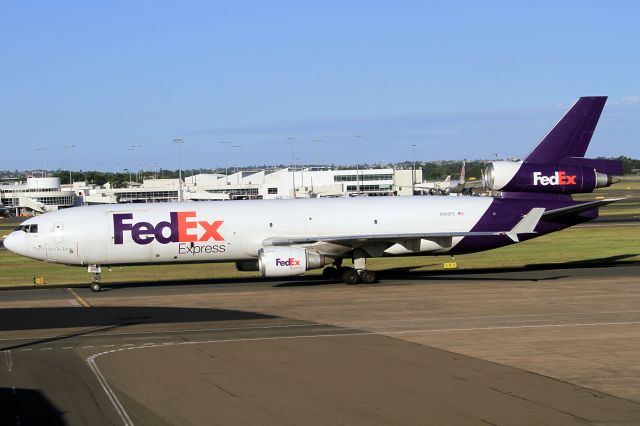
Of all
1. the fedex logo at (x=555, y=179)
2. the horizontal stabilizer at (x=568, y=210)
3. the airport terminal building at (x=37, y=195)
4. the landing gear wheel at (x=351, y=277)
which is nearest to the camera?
the landing gear wheel at (x=351, y=277)

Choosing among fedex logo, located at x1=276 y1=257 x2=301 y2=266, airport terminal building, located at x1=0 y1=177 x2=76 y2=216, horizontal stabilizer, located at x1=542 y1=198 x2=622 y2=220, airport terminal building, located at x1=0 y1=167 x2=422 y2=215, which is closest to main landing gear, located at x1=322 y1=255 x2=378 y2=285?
fedex logo, located at x1=276 y1=257 x2=301 y2=266

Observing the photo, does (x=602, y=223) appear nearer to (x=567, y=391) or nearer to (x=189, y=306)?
(x=189, y=306)

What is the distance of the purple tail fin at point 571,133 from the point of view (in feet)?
141

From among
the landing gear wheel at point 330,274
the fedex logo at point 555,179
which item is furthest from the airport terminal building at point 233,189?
the fedex logo at point 555,179

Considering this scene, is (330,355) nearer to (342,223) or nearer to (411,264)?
(342,223)

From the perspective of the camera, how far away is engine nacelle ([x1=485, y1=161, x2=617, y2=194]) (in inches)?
1690

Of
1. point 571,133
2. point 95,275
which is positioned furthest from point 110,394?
point 571,133

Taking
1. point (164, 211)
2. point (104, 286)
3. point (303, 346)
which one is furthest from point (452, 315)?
point (104, 286)

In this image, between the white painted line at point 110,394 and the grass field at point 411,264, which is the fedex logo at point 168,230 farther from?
the white painted line at point 110,394

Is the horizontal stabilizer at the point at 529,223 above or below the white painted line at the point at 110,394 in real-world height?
above

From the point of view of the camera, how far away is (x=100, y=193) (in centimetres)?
16538

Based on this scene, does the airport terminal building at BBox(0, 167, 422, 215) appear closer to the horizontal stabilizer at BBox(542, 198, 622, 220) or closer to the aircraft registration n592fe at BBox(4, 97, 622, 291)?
the aircraft registration n592fe at BBox(4, 97, 622, 291)

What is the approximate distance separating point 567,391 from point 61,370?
12.5 metres

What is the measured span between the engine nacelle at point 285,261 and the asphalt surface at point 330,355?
95 cm
